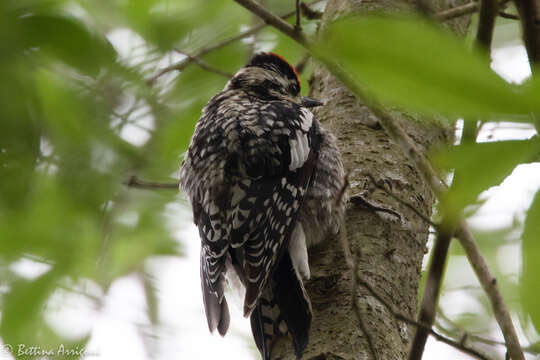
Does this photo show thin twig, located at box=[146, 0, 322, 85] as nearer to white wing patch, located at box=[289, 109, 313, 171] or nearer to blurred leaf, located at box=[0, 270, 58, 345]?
white wing patch, located at box=[289, 109, 313, 171]

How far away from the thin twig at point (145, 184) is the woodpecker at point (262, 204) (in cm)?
6

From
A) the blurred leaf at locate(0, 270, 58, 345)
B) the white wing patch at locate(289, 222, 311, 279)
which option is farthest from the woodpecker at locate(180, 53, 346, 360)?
the blurred leaf at locate(0, 270, 58, 345)

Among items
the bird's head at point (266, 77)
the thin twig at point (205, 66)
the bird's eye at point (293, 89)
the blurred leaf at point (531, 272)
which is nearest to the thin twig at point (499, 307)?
the blurred leaf at point (531, 272)

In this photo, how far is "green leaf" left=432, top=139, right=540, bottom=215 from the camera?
24.1 inches

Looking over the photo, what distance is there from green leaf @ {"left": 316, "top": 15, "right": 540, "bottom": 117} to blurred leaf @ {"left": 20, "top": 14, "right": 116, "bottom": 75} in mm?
950

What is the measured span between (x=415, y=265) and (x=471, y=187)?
1569 millimetres

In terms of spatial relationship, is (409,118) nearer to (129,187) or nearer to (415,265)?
(415,265)

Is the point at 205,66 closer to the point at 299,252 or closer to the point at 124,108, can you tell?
the point at 124,108

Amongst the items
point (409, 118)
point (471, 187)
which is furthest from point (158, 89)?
point (471, 187)

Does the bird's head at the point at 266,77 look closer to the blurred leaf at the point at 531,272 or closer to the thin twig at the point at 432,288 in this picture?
the thin twig at the point at 432,288

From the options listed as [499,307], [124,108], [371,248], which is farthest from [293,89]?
[499,307]

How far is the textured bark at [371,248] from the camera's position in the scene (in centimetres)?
181

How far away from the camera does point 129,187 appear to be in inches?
80.7

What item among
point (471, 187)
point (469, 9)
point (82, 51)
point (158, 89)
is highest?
point (469, 9)
